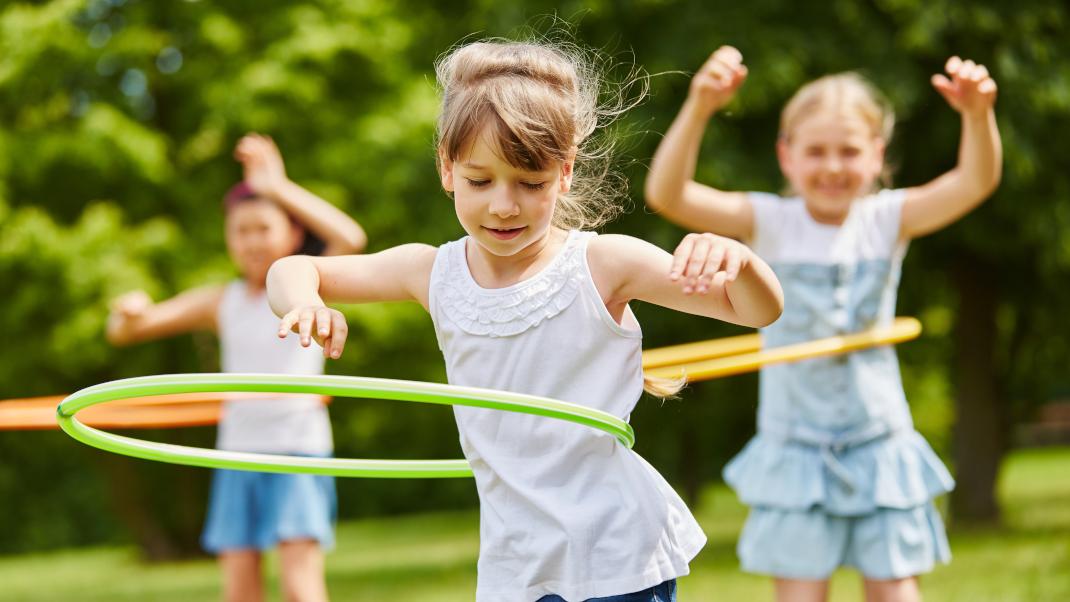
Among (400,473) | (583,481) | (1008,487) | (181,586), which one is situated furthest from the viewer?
(1008,487)

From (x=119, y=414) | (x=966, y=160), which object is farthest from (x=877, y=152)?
(x=119, y=414)

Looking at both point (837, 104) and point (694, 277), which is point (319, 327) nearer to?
point (694, 277)

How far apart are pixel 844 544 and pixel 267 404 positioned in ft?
8.95

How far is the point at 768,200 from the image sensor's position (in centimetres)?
483

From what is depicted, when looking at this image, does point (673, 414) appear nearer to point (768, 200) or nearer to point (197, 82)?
point (197, 82)

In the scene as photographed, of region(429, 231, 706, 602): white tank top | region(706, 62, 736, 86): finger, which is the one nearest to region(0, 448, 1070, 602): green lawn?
region(706, 62, 736, 86): finger

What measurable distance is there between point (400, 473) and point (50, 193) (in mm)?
12569

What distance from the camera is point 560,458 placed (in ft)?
9.50

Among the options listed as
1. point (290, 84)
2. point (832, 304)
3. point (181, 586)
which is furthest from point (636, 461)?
point (290, 84)

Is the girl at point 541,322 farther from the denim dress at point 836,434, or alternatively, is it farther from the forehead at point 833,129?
the forehead at point 833,129

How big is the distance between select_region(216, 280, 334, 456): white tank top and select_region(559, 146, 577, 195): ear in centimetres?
311

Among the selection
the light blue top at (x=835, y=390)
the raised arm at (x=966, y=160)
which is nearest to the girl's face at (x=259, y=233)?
the light blue top at (x=835, y=390)

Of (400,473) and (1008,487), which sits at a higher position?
(1008,487)

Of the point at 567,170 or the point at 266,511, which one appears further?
the point at 266,511
